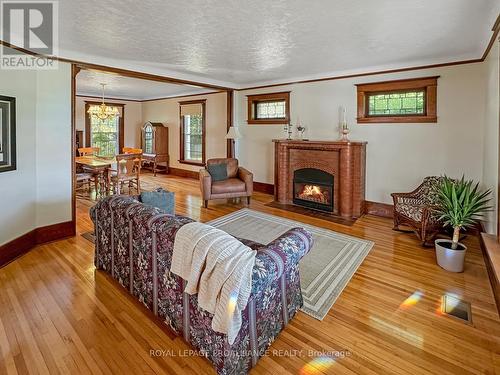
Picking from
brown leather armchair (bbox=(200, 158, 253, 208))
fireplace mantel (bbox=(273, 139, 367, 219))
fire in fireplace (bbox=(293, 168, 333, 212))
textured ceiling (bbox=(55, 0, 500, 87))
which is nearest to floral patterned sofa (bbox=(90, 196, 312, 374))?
textured ceiling (bbox=(55, 0, 500, 87))

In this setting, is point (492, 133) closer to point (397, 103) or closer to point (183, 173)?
point (397, 103)

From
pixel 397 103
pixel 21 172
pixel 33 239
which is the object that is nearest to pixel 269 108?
pixel 397 103

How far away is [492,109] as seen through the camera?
3266mm

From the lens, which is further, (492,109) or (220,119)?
(220,119)

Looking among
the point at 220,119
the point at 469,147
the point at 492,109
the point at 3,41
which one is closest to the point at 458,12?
the point at 492,109

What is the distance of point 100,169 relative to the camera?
590 cm

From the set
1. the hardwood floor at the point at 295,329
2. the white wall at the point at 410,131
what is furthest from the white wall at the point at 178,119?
the hardwood floor at the point at 295,329

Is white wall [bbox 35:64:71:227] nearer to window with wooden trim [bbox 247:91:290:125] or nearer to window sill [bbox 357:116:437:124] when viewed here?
window with wooden trim [bbox 247:91:290:125]

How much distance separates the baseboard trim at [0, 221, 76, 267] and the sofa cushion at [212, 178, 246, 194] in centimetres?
244

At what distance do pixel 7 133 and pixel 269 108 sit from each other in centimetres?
484

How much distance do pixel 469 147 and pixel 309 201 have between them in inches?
103

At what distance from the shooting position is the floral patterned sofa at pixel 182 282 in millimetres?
1689

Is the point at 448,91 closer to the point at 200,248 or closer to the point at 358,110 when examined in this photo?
the point at 358,110

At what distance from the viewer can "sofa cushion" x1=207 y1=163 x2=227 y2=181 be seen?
18.9 ft
